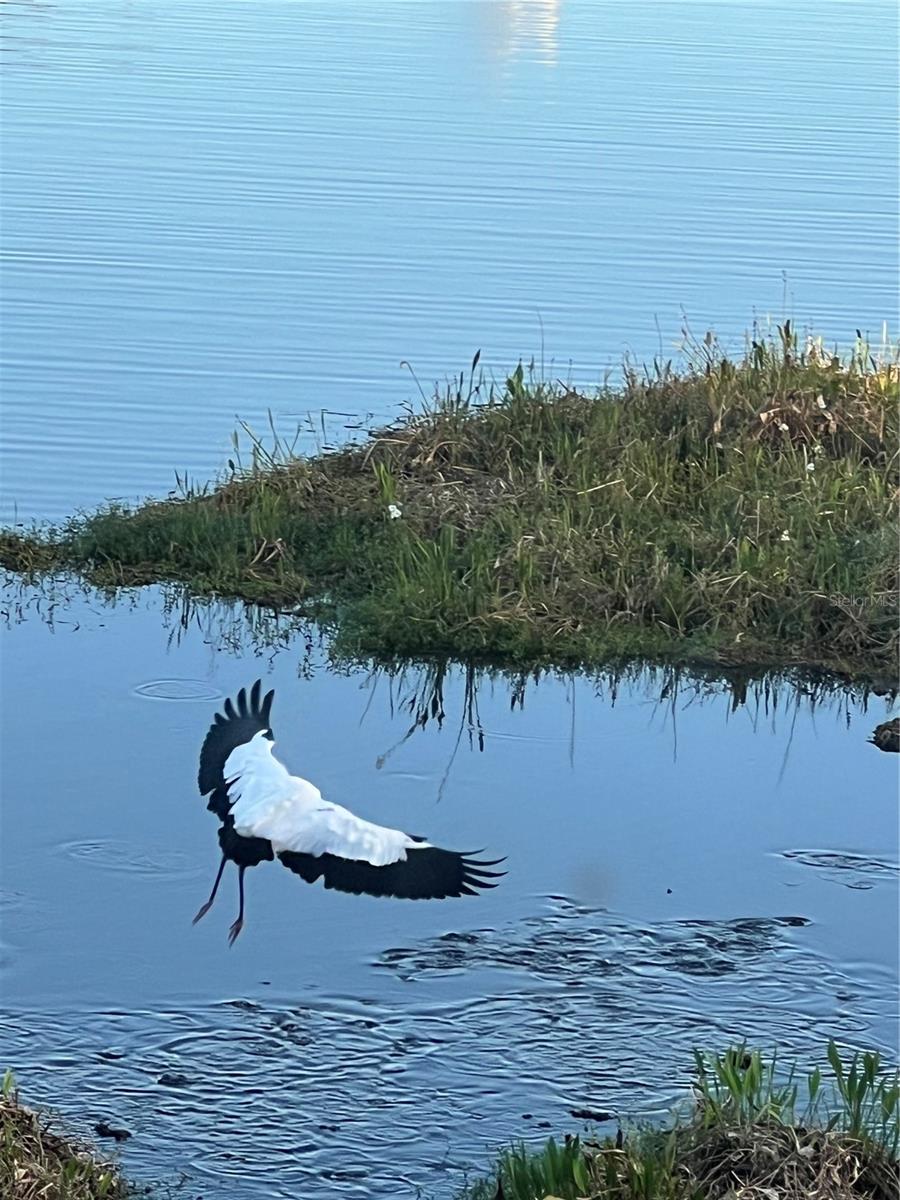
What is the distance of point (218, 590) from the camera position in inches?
324

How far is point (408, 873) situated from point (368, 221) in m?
11.5

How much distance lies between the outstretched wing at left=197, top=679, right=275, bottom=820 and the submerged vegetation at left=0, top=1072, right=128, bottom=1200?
55.2 inches

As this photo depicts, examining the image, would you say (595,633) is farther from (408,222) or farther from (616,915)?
(408,222)

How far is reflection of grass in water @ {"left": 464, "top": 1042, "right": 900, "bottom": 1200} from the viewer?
3.86 meters

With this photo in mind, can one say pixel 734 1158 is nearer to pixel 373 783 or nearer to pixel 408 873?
pixel 408 873

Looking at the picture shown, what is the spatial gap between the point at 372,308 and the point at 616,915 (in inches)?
315

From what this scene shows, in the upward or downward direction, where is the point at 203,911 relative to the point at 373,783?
downward

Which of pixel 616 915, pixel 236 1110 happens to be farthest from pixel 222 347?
pixel 236 1110

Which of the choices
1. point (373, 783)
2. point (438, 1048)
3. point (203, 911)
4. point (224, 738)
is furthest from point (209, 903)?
point (373, 783)

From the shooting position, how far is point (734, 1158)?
3936mm

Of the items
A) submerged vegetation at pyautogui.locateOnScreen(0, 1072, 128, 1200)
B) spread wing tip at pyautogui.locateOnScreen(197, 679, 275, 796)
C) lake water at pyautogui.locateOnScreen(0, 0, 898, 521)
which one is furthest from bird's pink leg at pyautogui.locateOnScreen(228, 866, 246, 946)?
lake water at pyautogui.locateOnScreen(0, 0, 898, 521)

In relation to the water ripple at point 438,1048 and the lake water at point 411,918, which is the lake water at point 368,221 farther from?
the water ripple at point 438,1048

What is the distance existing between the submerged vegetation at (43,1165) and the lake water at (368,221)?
5132mm

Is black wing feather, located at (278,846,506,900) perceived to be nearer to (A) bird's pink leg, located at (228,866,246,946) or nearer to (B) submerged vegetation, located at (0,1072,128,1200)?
(A) bird's pink leg, located at (228,866,246,946)
